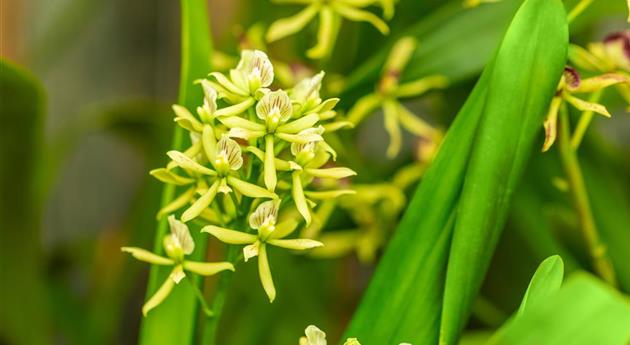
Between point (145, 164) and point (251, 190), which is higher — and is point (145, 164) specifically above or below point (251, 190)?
below

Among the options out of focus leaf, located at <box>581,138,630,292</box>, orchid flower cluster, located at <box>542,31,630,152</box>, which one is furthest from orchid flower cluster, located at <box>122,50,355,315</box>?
out of focus leaf, located at <box>581,138,630,292</box>

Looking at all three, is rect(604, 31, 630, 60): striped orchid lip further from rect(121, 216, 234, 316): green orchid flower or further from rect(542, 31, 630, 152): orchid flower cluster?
rect(121, 216, 234, 316): green orchid flower

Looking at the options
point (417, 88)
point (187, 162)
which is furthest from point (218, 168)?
point (417, 88)

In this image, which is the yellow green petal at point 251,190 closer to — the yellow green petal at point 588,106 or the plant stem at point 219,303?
the plant stem at point 219,303

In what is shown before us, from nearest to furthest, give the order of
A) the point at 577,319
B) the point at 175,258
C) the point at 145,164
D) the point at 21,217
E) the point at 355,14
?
the point at 577,319 < the point at 175,258 < the point at 355,14 < the point at 21,217 < the point at 145,164

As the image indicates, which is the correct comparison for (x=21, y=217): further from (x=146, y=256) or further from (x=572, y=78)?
(x=572, y=78)

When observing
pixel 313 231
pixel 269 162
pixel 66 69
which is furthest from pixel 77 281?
pixel 269 162
